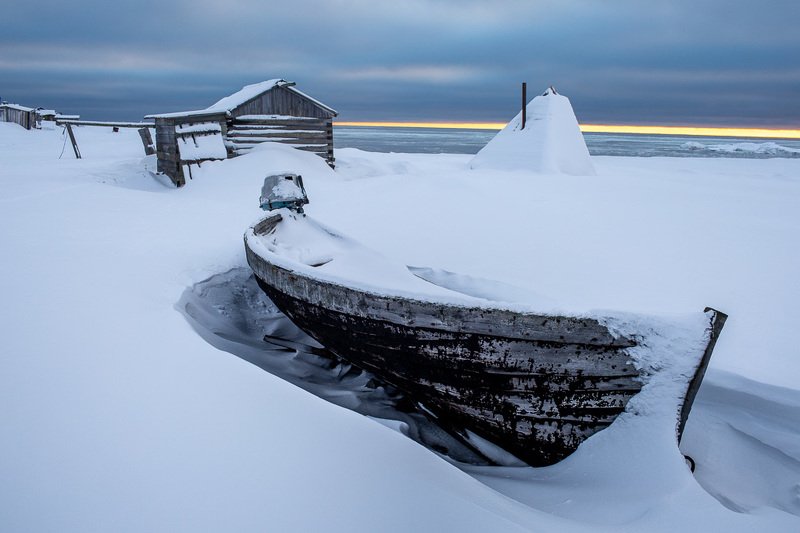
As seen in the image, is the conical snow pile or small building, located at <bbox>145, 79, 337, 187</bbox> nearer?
small building, located at <bbox>145, 79, 337, 187</bbox>

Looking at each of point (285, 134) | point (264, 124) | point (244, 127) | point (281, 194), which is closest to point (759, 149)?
point (285, 134)

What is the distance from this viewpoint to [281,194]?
21.9ft

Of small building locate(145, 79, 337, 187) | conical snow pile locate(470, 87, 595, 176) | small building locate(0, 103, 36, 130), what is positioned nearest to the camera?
small building locate(145, 79, 337, 187)

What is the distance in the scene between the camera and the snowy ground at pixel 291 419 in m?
1.97

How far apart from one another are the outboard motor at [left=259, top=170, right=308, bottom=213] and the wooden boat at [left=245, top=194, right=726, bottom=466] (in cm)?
302

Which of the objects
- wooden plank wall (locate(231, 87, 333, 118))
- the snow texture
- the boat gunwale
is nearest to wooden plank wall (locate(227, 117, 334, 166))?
wooden plank wall (locate(231, 87, 333, 118))

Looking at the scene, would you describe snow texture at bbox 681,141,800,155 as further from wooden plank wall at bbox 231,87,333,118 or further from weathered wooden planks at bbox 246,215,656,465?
weathered wooden planks at bbox 246,215,656,465

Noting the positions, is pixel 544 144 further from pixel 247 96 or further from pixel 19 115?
pixel 19 115

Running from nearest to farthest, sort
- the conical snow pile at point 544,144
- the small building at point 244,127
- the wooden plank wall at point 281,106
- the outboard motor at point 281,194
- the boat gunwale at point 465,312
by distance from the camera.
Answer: the boat gunwale at point 465,312
the outboard motor at point 281,194
the small building at point 244,127
the wooden plank wall at point 281,106
the conical snow pile at point 544,144

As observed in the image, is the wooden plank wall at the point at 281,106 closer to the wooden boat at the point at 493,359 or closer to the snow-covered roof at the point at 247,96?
the snow-covered roof at the point at 247,96

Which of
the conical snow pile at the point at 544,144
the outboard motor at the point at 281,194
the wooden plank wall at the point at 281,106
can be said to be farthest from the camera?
the conical snow pile at the point at 544,144

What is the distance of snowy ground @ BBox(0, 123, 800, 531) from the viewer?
6.46ft

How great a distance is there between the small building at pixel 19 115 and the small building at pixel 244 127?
24296mm

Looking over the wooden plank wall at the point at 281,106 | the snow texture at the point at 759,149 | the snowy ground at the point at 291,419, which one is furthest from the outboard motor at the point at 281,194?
the snow texture at the point at 759,149
